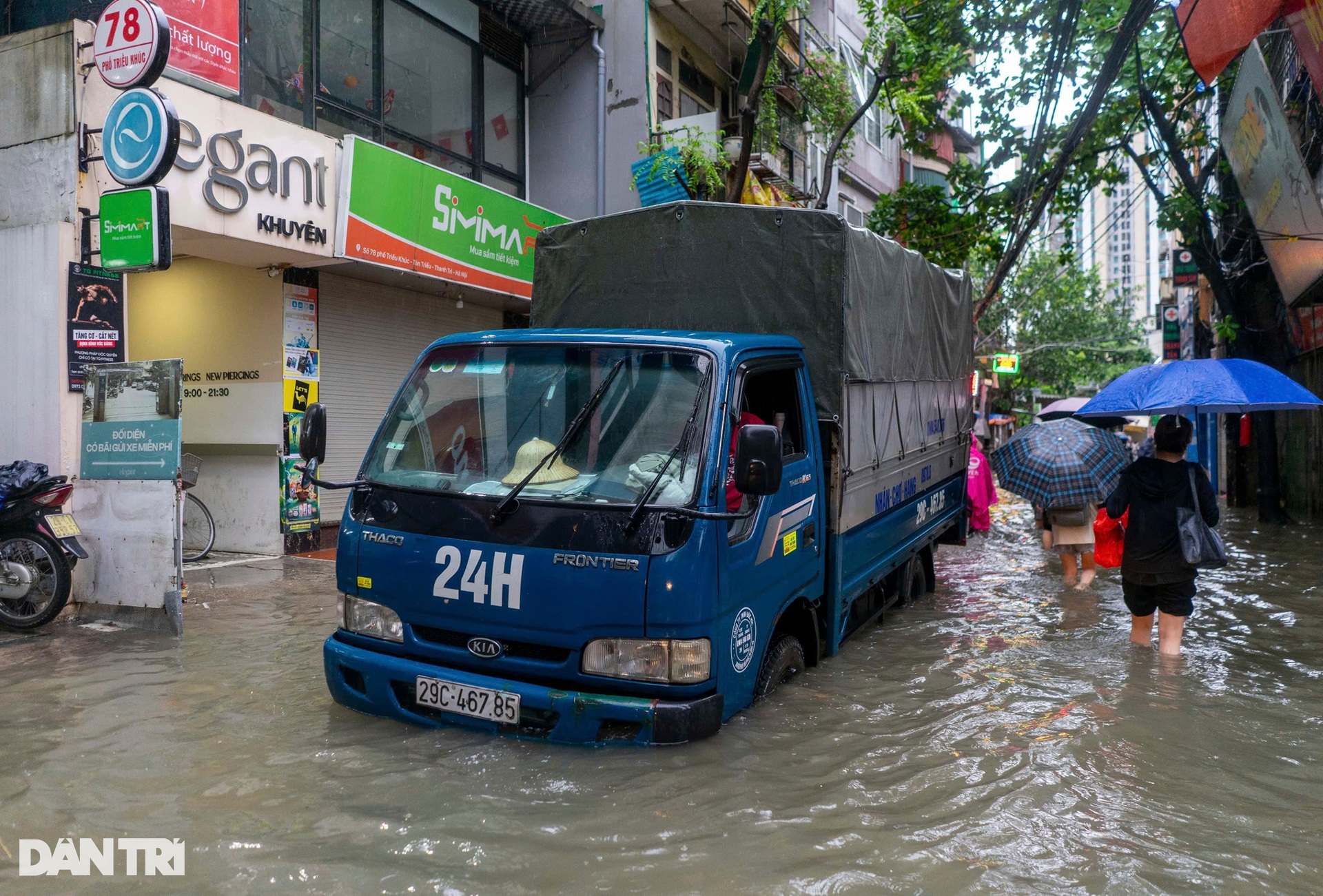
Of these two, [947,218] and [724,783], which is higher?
[947,218]

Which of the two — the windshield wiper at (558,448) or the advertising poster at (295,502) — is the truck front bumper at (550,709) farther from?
the advertising poster at (295,502)

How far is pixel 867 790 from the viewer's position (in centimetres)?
417

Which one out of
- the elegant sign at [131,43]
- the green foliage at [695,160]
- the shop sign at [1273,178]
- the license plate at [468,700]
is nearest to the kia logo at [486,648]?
the license plate at [468,700]

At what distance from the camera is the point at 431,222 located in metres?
11.5

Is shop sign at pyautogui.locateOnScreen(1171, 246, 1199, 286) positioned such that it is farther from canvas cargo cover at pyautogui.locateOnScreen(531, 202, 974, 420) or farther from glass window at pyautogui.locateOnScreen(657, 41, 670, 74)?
canvas cargo cover at pyautogui.locateOnScreen(531, 202, 974, 420)

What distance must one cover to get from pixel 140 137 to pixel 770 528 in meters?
5.60

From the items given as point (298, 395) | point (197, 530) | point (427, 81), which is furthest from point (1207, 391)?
point (427, 81)

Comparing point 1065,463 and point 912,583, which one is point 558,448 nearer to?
point 912,583

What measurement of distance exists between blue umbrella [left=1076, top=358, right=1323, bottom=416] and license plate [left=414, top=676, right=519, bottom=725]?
432 cm

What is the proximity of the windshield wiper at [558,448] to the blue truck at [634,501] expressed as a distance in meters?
0.01

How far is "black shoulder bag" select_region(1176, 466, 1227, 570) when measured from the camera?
595 cm

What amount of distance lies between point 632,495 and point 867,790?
1556 millimetres

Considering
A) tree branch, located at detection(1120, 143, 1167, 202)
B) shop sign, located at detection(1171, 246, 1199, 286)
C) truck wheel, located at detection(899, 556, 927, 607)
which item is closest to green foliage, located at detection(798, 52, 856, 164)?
tree branch, located at detection(1120, 143, 1167, 202)

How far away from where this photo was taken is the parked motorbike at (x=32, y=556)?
6.73 meters
